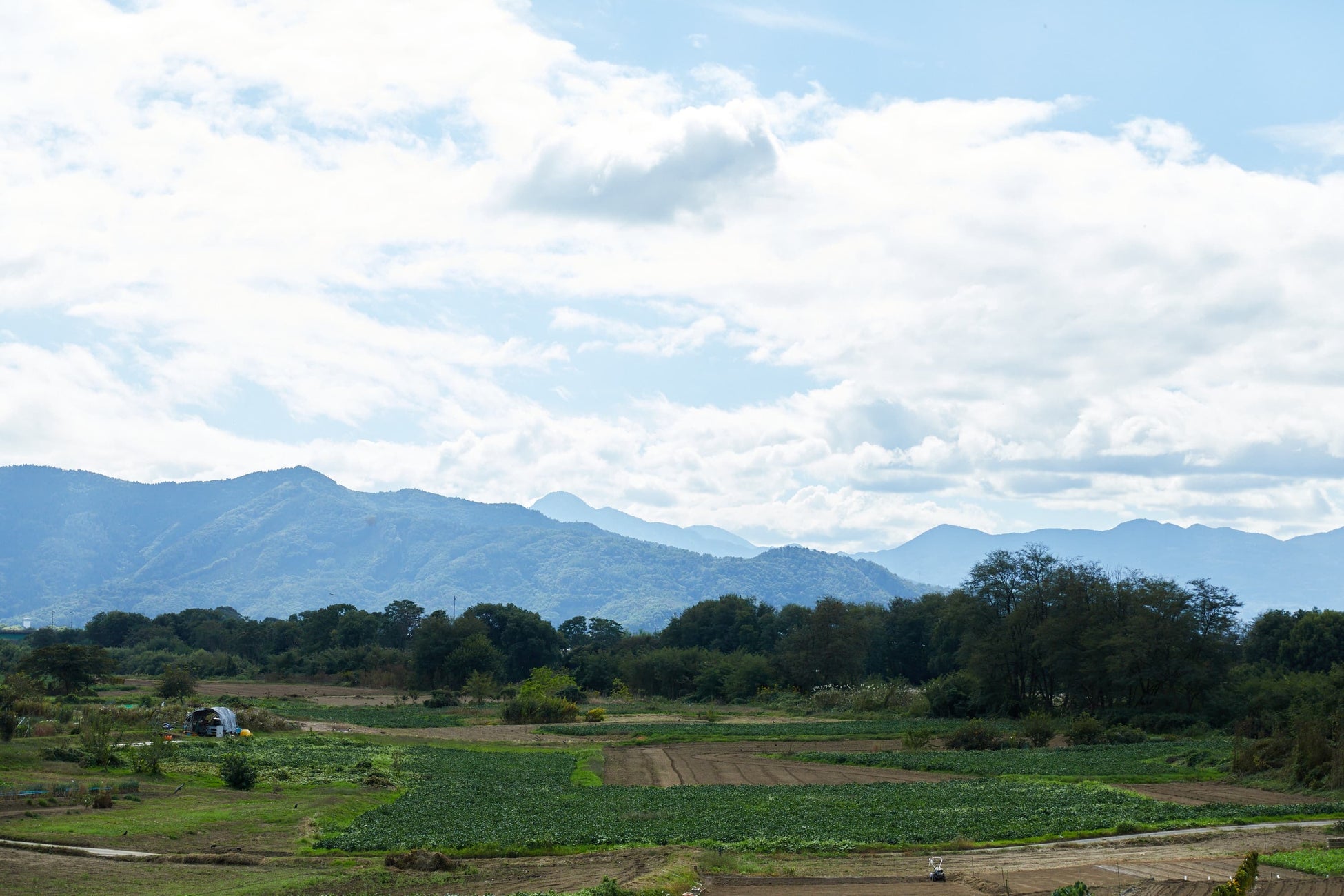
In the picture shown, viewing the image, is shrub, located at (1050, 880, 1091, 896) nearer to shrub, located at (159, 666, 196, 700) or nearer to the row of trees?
the row of trees

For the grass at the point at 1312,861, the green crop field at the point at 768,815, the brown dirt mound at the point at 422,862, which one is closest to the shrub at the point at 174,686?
the green crop field at the point at 768,815

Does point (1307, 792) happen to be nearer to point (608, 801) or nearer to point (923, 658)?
point (608, 801)

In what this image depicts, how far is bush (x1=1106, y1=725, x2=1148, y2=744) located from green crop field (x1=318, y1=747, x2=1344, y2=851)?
22.5 metres

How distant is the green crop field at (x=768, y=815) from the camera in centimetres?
2642

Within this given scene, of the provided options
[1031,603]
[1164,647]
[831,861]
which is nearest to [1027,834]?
[831,861]

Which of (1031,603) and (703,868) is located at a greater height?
(1031,603)

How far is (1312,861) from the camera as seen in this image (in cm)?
2105

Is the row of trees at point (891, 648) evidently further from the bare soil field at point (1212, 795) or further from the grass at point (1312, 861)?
the grass at point (1312, 861)

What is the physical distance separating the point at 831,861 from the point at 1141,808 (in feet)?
38.3

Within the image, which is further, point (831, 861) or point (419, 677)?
point (419, 677)

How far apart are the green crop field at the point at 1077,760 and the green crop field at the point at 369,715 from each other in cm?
3486

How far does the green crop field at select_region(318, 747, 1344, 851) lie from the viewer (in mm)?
26422

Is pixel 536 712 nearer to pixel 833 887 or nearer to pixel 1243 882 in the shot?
pixel 833 887

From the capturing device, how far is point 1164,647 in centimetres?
6362
